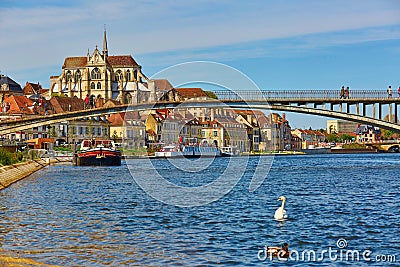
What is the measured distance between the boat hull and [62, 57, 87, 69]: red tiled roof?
116m

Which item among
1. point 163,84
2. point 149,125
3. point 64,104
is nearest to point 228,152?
point 149,125

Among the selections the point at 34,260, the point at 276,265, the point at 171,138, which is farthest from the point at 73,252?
the point at 171,138

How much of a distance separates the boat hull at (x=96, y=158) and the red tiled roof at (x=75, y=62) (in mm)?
116493

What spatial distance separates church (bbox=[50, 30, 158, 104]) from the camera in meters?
184

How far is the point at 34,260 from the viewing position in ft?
54.0

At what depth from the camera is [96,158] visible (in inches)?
3123

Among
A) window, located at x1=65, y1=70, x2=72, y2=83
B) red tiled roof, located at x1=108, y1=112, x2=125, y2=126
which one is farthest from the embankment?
window, located at x1=65, y1=70, x2=72, y2=83

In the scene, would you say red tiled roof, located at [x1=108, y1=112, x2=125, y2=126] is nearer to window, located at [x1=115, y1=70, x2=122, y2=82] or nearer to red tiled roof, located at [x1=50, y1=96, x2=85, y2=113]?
red tiled roof, located at [x1=50, y1=96, x2=85, y2=113]

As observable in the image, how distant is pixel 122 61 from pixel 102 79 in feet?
45.4

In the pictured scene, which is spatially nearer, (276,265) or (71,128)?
(276,265)

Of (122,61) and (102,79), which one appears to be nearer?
(102,79)

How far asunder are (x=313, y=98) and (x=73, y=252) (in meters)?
53.3

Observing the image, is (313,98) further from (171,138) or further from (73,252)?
(171,138)

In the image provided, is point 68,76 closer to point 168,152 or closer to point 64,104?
point 64,104
